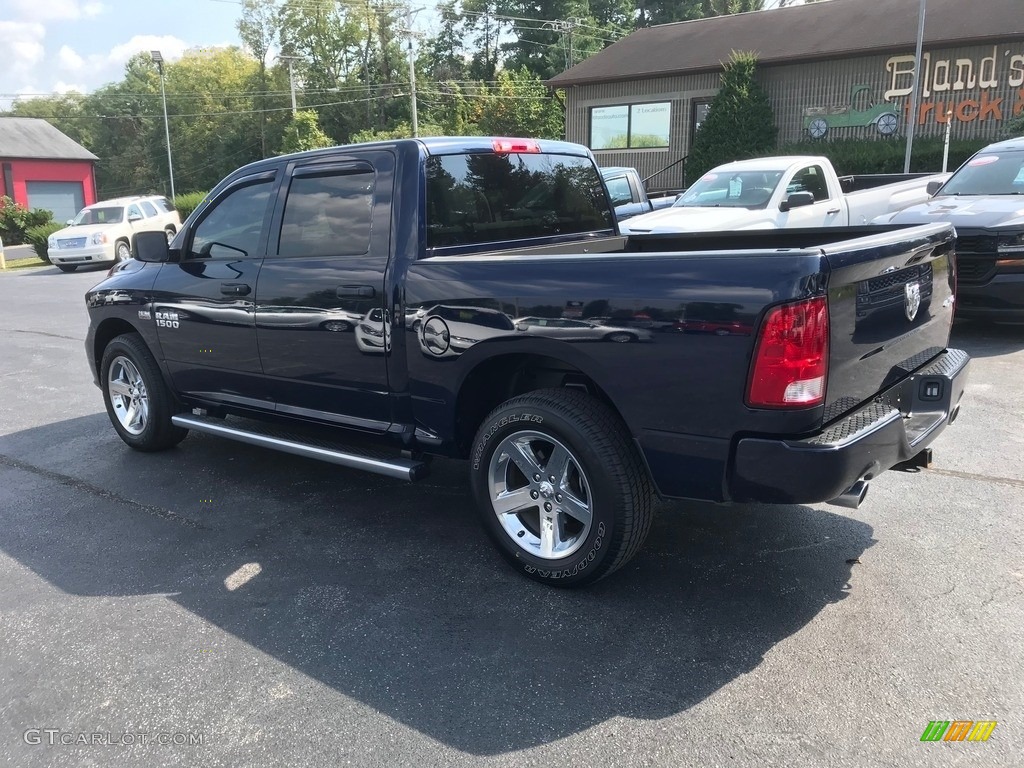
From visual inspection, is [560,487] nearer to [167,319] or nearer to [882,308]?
Answer: [882,308]

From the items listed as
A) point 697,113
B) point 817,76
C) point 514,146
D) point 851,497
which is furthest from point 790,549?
point 697,113

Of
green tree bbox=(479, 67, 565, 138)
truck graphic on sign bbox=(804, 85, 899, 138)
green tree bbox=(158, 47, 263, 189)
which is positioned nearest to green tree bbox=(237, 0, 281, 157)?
green tree bbox=(158, 47, 263, 189)

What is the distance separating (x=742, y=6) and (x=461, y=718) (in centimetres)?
6330

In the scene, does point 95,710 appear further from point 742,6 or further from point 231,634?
point 742,6

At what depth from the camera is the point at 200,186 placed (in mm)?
77188

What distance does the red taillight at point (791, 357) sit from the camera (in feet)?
9.46

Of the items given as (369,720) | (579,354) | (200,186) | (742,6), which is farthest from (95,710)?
(200,186)

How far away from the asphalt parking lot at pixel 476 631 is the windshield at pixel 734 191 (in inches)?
246

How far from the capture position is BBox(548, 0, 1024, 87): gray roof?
21.9 meters

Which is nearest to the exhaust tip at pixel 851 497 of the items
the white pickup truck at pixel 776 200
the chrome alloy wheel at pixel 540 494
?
the chrome alloy wheel at pixel 540 494

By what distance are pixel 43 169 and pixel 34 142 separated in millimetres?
2059

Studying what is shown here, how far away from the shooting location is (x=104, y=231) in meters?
21.8

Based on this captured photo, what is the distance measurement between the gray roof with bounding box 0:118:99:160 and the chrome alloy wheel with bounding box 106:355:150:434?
4813 cm

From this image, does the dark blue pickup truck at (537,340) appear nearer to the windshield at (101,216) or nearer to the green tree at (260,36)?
the windshield at (101,216)
